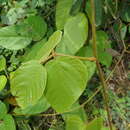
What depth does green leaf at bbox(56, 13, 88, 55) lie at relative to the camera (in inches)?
42.9

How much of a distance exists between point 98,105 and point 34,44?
0.44 metres

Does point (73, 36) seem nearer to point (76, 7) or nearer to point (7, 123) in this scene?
point (76, 7)

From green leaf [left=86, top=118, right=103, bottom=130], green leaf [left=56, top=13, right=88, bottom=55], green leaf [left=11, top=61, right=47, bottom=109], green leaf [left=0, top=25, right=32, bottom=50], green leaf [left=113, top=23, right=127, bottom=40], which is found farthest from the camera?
green leaf [left=113, top=23, right=127, bottom=40]

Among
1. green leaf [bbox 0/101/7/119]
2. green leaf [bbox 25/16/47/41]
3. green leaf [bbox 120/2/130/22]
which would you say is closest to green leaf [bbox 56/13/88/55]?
green leaf [bbox 25/16/47/41]

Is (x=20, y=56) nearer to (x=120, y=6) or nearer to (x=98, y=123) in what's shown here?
(x=120, y=6)

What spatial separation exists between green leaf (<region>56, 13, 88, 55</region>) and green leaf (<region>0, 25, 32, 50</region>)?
0.69ft

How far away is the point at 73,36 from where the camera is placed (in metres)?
1.10

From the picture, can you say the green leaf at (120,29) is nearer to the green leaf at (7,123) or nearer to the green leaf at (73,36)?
the green leaf at (73,36)

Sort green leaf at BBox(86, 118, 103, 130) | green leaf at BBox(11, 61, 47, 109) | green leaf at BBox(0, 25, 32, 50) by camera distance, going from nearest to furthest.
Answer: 1. green leaf at BBox(11, 61, 47, 109)
2. green leaf at BBox(86, 118, 103, 130)
3. green leaf at BBox(0, 25, 32, 50)

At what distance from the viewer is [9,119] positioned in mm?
1290

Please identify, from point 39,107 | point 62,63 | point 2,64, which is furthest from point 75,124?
point 2,64

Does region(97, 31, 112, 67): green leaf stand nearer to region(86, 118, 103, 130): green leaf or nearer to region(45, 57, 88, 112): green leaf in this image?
region(86, 118, 103, 130): green leaf

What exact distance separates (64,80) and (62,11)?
481 millimetres

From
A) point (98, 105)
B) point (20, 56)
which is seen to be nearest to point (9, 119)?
point (20, 56)
